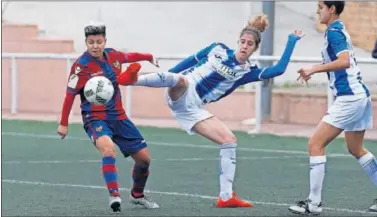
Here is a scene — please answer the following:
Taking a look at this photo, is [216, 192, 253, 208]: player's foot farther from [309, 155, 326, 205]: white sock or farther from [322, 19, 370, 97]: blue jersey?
[322, 19, 370, 97]: blue jersey


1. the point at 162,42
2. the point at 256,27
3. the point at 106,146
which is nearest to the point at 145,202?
the point at 106,146

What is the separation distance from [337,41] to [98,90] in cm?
211

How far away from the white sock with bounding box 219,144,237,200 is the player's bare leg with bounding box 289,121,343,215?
0.78 meters

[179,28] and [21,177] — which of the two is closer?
[21,177]

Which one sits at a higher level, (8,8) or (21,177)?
(8,8)

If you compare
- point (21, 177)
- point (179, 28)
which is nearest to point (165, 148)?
point (21, 177)

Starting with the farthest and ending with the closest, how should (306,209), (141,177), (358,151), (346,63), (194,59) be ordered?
(194,59), (141,177), (358,151), (306,209), (346,63)

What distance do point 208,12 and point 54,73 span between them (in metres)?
5.01

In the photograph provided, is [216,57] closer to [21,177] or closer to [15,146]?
[21,177]

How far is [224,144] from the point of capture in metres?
10.2

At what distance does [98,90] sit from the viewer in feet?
32.0

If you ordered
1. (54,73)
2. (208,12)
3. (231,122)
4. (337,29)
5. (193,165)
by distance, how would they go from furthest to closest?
(208,12)
(54,73)
(231,122)
(193,165)
(337,29)

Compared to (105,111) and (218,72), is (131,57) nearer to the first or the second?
(105,111)

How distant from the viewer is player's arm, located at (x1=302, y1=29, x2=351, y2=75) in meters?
9.19
